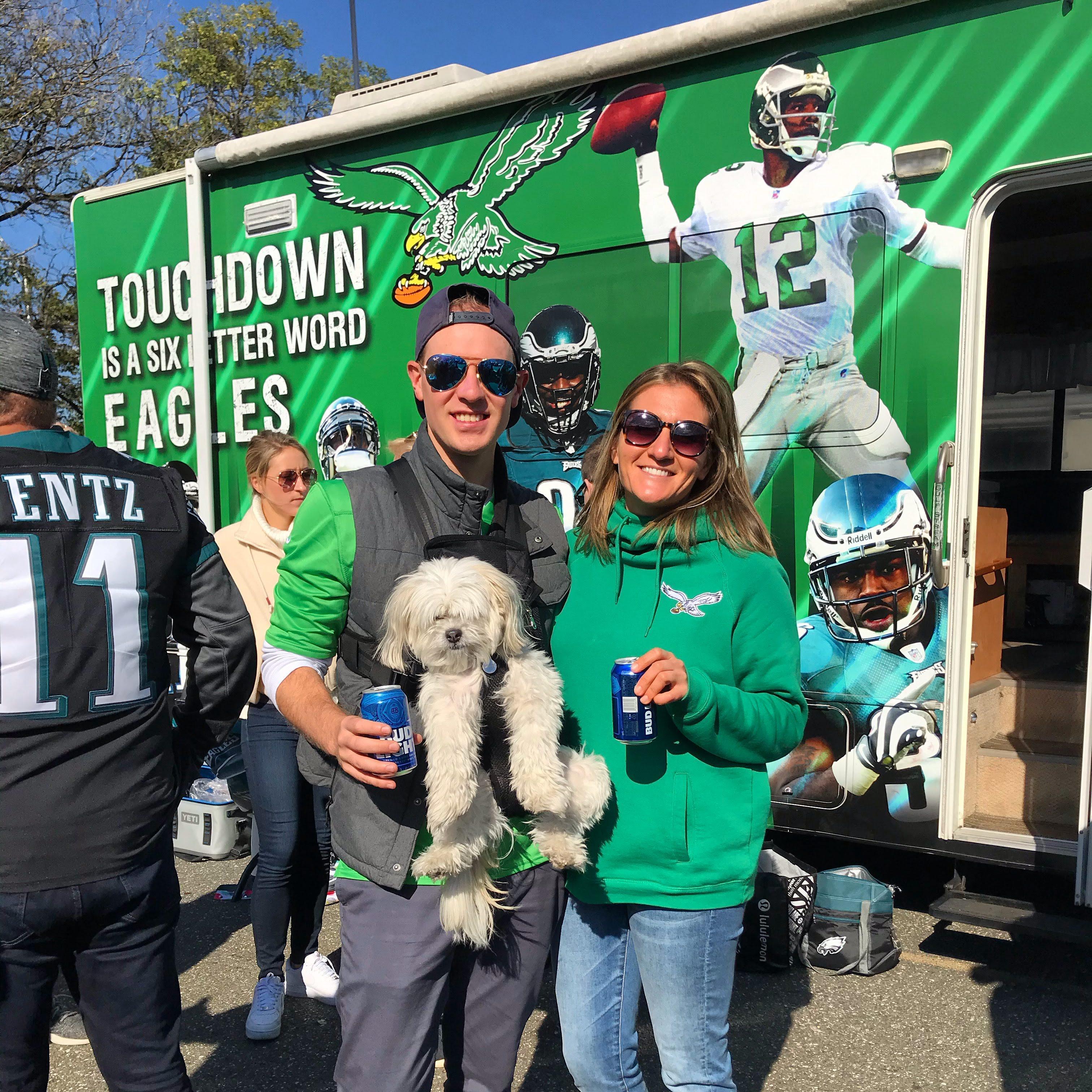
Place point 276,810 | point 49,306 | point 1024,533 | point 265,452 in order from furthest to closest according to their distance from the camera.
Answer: point 49,306 → point 1024,533 → point 265,452 → point 276,810

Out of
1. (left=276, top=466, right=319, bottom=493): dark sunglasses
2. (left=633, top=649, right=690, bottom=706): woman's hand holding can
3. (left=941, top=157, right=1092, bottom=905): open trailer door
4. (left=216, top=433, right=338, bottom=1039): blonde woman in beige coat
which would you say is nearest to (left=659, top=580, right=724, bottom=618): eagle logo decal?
(left=633, top=649, right=690, bottom=706): woman's hand holding can

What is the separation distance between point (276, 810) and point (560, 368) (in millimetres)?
2174

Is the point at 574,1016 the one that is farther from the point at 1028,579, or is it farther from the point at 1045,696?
the point at 1028,579

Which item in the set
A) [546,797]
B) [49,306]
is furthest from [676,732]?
[49,306]

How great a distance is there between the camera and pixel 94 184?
50.1 feet

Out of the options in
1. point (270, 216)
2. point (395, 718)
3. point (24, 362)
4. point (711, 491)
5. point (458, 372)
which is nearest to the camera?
point (395, 718)

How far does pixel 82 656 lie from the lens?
6.71ft

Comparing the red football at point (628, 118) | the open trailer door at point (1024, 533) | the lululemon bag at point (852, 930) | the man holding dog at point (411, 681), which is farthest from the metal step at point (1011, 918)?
the red football at point (628, 118)

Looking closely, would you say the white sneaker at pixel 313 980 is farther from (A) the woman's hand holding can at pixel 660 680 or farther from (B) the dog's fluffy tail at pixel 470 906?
(A) the woman's hand holding can at pixel 660 680

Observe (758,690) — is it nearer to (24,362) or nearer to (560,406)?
(24,362)

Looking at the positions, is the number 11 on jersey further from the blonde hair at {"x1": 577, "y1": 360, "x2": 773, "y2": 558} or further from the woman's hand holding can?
the woman's hand holding can

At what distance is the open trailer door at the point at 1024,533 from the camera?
11.0 feet

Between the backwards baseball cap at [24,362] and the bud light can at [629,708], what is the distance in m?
1.45

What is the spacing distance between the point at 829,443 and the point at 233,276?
332 centimetres
